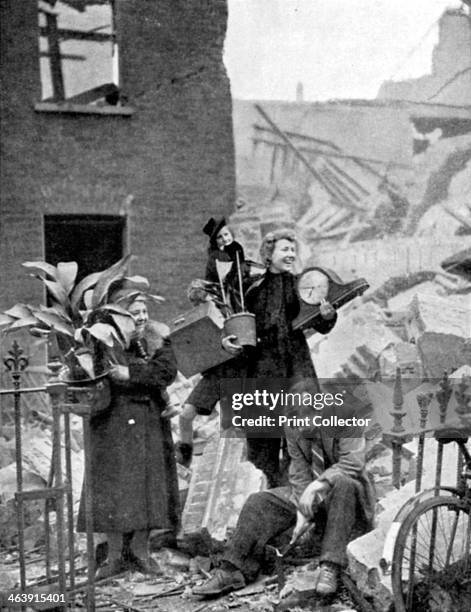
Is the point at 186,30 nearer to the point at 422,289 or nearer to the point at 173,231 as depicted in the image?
the point at 173,231

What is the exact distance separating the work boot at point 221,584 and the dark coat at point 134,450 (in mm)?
601

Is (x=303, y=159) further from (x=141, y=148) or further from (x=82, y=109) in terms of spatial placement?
(x=82, y=109)

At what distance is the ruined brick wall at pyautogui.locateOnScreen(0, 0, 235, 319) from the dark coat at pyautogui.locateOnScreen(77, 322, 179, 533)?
8.75 ft

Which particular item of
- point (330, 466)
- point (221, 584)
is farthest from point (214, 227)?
point (221, 584)

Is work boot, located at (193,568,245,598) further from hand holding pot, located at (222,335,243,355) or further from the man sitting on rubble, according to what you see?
hand holding pot, located at (222,335,243,355)

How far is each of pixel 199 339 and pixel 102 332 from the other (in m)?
0.68

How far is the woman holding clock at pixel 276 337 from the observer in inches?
178

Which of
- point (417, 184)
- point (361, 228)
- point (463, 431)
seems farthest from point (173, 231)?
point (463, 431)

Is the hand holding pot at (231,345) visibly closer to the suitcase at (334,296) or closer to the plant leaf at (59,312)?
the suitcase at (334,296)

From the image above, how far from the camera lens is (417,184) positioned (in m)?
6.26

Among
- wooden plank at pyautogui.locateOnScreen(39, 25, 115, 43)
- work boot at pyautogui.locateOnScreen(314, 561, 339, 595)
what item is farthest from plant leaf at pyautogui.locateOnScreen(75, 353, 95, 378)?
wooden plank at pyautogui.locateOnScreen(39, 25, 115, 43)

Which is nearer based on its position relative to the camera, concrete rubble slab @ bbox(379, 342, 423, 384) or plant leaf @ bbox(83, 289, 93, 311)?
plant leaf @ bbox(83, 289, 93, 311)

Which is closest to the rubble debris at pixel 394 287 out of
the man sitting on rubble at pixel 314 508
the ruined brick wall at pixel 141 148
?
the ruined brick wall at pixel 141 148

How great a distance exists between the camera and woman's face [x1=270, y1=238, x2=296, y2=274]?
4488 millimetres
